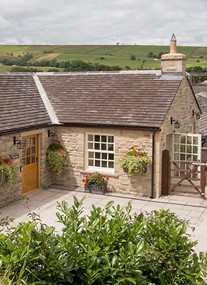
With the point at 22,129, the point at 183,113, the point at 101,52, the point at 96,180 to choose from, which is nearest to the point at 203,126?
the point at 183,113

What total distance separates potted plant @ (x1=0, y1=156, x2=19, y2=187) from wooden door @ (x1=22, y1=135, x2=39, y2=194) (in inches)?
58.4

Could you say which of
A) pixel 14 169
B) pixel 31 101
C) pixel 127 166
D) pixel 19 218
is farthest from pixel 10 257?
pixel 31 101

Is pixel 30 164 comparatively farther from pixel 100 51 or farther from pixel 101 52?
pixel 100 51

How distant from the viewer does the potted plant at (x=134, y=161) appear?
1476cm

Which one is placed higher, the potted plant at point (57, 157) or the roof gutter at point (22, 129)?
the roof gutter at point (22, 129)

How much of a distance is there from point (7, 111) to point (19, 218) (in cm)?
450

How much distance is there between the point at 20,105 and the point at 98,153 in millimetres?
3854

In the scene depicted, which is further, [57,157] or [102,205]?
[57,157]

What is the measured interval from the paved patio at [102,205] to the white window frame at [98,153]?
1269 millimetres

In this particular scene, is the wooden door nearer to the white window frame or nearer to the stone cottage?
the stone cottage

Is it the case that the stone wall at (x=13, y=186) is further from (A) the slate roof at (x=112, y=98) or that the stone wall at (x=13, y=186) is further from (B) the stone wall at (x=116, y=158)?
(A) the slate roof at (x=112, y=98)

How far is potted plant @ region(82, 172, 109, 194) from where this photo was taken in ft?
51.6

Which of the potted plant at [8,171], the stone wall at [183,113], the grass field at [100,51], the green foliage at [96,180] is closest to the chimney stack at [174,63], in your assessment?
the stone wall at [183,113]

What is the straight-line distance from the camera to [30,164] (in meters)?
15.8
